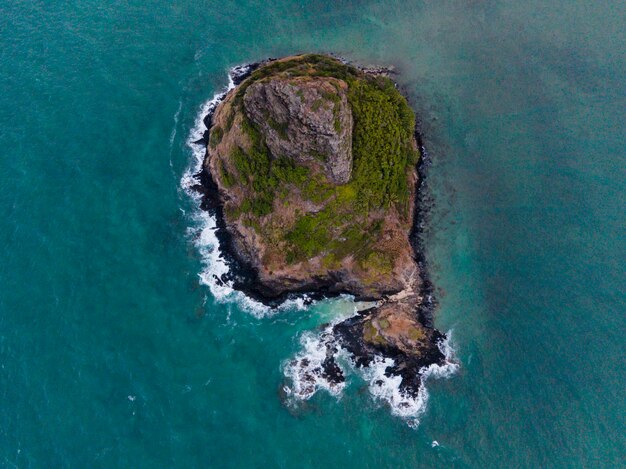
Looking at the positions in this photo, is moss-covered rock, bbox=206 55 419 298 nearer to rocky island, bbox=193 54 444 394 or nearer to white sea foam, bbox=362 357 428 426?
rocky island, bbox=193 54 444 394

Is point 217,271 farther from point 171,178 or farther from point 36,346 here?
point 36,346

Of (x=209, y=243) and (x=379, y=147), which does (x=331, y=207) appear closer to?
(x=379, y=147)

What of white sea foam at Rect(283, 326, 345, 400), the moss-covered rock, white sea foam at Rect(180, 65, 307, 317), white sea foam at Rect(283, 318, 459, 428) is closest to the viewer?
white sea foam at Rect(283, 318, 459, 428)

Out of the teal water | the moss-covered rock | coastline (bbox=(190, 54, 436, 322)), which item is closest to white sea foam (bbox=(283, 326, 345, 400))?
the teal water

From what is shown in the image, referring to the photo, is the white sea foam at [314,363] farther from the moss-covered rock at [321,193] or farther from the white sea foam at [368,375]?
the moss-covered rock at [321,193]

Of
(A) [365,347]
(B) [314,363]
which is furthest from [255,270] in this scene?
(A) [365,347]

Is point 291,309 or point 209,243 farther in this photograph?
point 209,243

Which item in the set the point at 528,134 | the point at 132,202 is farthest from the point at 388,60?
the point at 132,202
